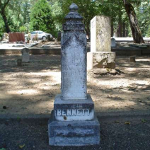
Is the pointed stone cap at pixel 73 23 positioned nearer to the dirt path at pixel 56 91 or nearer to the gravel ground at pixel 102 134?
the gravel ground at pixel 102 134

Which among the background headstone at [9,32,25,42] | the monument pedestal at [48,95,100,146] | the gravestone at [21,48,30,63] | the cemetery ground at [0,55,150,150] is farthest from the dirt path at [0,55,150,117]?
the background headstone at [9,32,25,42]

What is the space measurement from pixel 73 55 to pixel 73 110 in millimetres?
786

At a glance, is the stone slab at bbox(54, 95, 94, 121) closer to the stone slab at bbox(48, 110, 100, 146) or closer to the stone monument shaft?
the stone slab at bbox(48, 110, 100, 146)

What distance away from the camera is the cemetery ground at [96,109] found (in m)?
3.78

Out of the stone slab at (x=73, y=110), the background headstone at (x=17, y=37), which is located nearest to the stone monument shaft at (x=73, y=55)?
the stone slab at (x=73, y=110)

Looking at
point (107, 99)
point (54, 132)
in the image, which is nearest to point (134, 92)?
→ point (107, 99)

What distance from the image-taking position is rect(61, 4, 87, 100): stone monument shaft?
11.9 ft

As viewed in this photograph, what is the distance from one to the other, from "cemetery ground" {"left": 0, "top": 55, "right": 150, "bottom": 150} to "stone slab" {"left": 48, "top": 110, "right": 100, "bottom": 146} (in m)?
0.11

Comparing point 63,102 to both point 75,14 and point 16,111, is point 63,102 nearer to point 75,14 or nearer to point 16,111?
point 75,14

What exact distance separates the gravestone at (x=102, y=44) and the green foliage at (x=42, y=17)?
28619 millimetres

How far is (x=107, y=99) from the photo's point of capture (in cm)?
602

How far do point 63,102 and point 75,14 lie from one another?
1280mm

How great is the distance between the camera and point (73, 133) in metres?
3.67

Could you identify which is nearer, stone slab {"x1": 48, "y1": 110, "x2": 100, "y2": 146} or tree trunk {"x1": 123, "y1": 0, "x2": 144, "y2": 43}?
stone slab {"x1": 48, "y1": 110, "x2": 100, "y2": 146}
